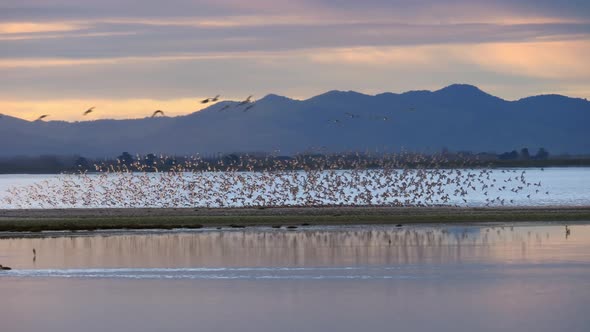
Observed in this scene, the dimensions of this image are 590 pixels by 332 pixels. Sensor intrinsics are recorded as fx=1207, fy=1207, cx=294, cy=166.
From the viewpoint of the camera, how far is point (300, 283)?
103 ft

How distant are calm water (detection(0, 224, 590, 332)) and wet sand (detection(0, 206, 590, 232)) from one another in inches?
291

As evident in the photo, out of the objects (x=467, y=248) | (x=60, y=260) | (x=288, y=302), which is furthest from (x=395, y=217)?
(x=288, y=302)

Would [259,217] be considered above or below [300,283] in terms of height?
above

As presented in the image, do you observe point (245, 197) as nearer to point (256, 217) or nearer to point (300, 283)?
point (256, 217)

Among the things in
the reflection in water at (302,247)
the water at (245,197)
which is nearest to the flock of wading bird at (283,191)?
the water at (245,197)

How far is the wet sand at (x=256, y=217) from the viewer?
54938mm

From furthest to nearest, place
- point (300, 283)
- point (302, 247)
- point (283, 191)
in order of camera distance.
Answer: point (283, 191) < point (302, 247) < point (300, 283)

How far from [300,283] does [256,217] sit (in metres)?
29.1

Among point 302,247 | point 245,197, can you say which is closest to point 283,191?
point 245,197

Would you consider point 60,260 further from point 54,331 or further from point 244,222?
point 244,222

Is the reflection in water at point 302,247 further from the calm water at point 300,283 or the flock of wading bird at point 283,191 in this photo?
the flock of wading bird at point 283,191

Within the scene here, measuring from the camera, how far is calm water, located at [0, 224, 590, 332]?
995 inches

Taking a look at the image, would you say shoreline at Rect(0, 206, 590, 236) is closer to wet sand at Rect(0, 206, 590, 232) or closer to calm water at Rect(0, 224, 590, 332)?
wet sand at Rect(0, 206, 590, 232)

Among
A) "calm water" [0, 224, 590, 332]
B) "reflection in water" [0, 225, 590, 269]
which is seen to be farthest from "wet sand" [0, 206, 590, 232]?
"calm water" [0, 224, 590, 332]
